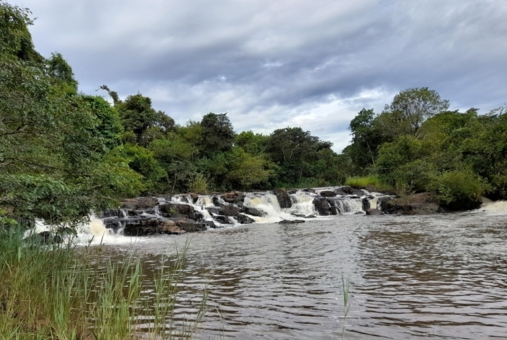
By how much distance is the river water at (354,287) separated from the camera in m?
4.53

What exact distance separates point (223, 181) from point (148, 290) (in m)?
29.7

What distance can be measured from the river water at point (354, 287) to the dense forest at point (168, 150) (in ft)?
8.07

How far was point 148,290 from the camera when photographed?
6.48 meters

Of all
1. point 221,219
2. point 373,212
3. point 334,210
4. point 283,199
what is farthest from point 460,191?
point 221,219

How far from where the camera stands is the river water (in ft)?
14.9

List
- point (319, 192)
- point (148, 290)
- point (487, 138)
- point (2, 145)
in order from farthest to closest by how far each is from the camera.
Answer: point (319, 192)
point (487, 138)
point (148, 290)
point (2, 145)

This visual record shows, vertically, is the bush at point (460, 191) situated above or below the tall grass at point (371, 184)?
below

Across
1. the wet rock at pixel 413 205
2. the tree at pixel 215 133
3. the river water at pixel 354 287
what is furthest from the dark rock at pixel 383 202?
the tree at pixel 215 133

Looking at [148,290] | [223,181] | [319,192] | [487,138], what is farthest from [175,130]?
[148,290]

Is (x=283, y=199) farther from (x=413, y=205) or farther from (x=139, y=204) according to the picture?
(x=139, y=204)

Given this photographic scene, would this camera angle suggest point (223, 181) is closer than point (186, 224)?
No

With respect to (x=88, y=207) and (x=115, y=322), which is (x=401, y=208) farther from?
(x=115, y=322)

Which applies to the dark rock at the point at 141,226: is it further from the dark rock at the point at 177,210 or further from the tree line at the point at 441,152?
the tree line at the point at 441,152

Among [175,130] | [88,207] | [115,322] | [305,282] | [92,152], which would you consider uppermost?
[175,130]
